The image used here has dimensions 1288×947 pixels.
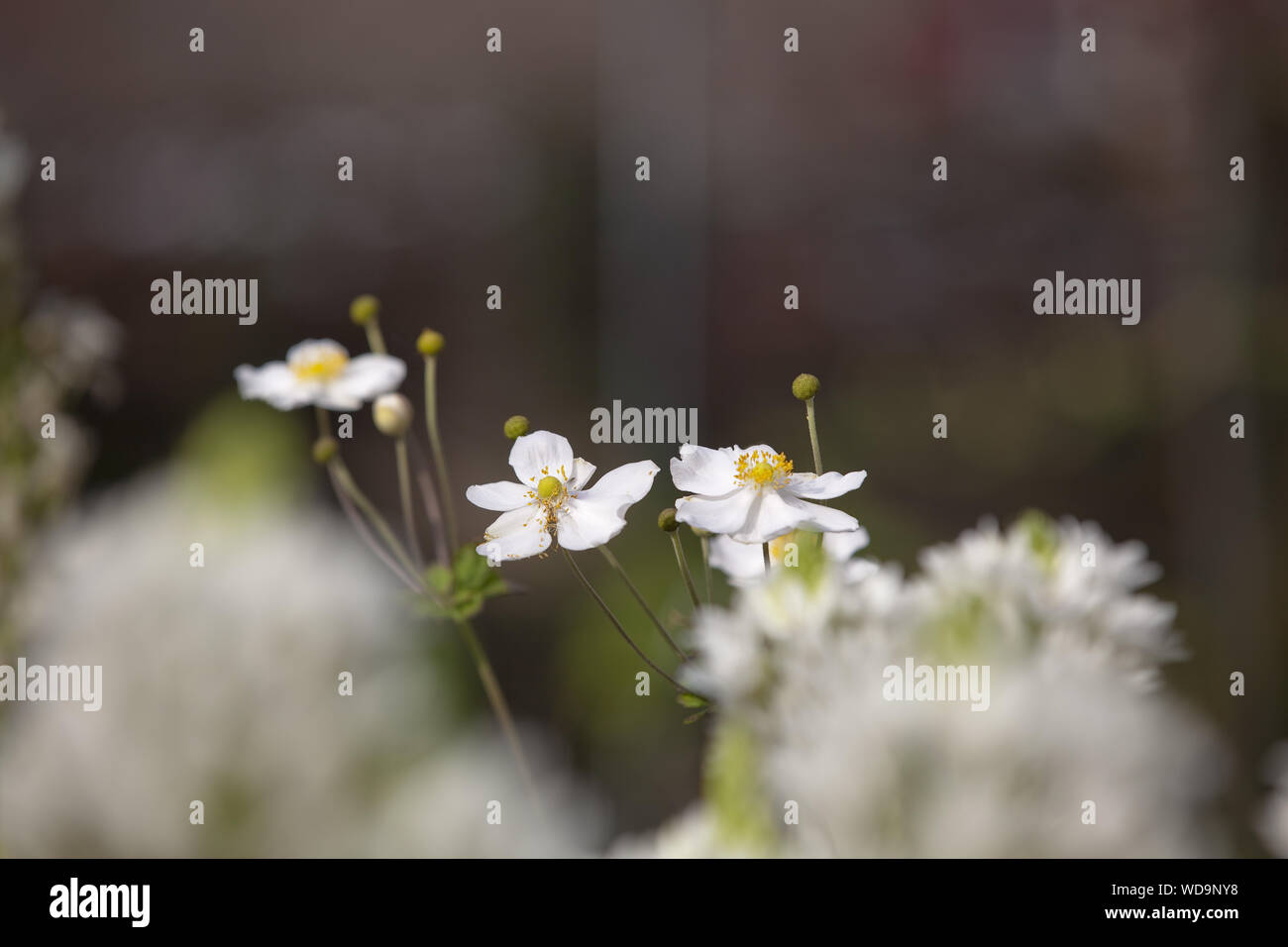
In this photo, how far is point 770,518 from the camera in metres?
0.28

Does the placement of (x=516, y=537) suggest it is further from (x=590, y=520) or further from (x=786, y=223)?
(x=786, y=223)

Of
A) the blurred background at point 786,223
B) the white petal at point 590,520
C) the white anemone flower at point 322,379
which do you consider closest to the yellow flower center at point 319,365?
the white anemone flower at point 322,379

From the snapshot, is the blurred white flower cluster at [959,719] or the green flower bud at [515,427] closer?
the blurred white flower cluster at [959,719]

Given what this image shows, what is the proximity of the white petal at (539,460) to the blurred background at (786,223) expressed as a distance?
29.5 inches

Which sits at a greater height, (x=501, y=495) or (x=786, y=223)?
(x=786, y=223)

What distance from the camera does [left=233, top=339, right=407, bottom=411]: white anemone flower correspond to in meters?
0.32

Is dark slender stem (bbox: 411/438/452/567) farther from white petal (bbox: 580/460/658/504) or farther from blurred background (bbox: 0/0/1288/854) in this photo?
blurred background (bbox: 0/0/1288/854)

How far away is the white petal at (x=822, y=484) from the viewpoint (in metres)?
0.31

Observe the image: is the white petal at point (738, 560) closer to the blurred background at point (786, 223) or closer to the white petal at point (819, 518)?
the white petal at point (819, 518)

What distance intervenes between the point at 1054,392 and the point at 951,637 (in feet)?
4.37

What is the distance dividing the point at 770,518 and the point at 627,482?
0.05 m

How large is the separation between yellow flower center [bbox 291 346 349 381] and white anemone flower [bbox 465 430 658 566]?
70 millimetres

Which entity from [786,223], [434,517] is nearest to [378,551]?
[434,517]
